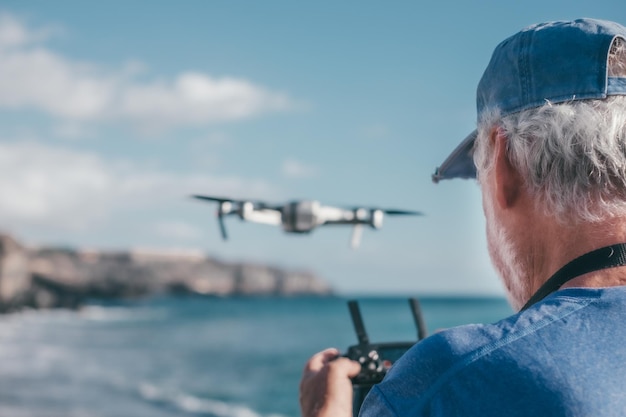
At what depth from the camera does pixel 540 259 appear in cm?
144

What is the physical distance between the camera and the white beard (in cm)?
150

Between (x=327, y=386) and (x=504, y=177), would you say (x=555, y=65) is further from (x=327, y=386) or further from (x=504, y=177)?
(x=327, y=386)

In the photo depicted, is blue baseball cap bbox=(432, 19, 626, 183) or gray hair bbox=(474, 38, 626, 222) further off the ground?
blue baseball cap bbox=(432, 19, 626, 183)

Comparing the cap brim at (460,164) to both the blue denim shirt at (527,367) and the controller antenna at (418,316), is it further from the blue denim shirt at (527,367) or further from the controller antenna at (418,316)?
the blue denim shirt at (527,367)

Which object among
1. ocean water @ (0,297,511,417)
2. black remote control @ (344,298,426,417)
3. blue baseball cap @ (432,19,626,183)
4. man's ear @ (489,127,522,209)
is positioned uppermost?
blue baseball cap @ (432,19,626,183)

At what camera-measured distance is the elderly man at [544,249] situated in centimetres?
117

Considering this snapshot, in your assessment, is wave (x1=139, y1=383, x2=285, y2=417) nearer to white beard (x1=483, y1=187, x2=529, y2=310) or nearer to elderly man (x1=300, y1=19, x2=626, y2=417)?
white beard (x1=483, y1=187, x2=529, y2=310)

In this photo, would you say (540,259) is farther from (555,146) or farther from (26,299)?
(26,299)

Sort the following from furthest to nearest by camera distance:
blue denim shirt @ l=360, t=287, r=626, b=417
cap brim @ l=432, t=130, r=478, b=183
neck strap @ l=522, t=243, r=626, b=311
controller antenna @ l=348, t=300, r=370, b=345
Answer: controller antenna @ l=348, t=300, r=370, b=345 → cap brim @ l=432, t=130, r=478, b=183 → neck strap @ l=522, t=243, r=626, b=311 → blue denim shirt @ l=360, t=287, r=626, b=417

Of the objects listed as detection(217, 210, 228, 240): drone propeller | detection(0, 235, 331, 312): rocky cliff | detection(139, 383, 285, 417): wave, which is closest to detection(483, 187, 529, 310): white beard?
detection(217, 210, 228, 240): drone propeller

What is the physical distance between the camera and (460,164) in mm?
1884

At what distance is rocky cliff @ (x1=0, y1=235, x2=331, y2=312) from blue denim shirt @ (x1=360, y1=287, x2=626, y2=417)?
2877 inches

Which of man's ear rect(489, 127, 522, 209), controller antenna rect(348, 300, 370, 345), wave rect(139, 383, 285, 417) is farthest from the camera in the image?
wave rect(139, 383, 285, 417)

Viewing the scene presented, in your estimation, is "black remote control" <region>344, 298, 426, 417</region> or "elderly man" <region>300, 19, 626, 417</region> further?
"black remote control" <region>344, 298, 426, 417</region>
